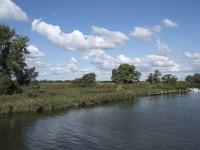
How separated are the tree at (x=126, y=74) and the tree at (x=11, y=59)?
270ft

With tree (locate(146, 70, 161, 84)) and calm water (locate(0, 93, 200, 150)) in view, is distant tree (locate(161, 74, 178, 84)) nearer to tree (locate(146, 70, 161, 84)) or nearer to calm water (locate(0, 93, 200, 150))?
tree (locate(146, 70, 161, 84))

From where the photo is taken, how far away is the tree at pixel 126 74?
470 ft

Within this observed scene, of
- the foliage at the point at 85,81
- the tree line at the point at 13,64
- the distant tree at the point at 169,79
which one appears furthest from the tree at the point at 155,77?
the tree line at the point at 13,64

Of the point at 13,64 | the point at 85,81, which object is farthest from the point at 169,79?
the point at 13,64

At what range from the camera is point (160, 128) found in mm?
40719

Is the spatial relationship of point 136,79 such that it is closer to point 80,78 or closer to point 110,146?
point 80,78

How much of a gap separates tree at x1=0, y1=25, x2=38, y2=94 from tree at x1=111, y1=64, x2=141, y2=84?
270 ft

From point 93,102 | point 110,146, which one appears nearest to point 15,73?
point 93,102

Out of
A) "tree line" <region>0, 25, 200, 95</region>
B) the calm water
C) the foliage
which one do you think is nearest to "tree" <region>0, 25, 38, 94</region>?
"tree line" <region>0, 25, 200, 95</region>

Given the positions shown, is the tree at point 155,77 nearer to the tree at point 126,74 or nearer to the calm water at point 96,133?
the tree at point 126,74

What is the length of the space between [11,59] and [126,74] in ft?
287

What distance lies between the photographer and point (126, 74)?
14412 centimetres

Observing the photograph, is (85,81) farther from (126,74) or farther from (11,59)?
(11,59)

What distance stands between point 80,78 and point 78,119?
8080cm
